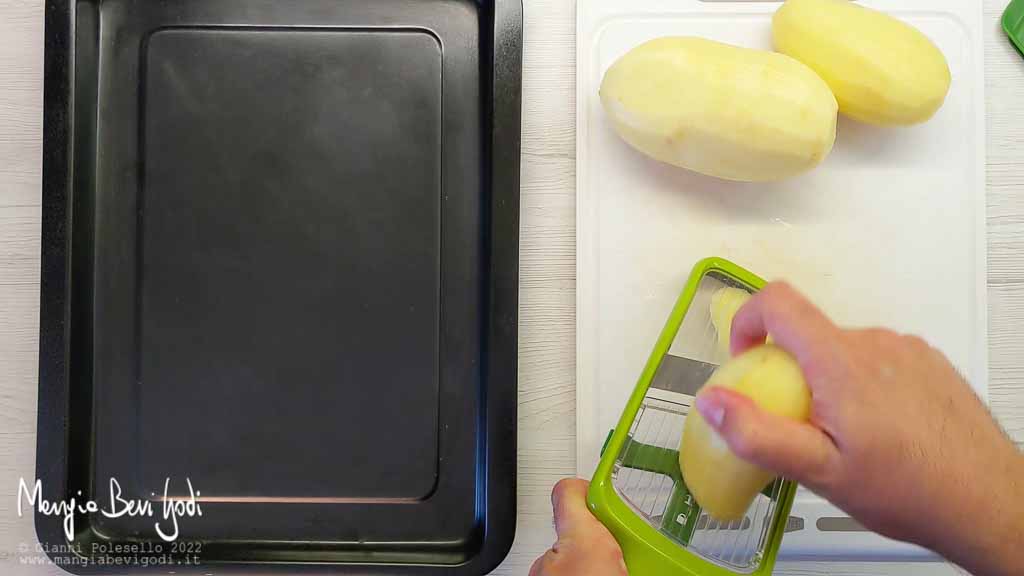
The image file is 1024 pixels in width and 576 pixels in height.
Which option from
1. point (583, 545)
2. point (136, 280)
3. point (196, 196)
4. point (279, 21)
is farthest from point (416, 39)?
point (583, 545)

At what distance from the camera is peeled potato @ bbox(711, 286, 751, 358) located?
0.69m

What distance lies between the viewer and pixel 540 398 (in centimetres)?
79

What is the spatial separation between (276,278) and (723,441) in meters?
0.50

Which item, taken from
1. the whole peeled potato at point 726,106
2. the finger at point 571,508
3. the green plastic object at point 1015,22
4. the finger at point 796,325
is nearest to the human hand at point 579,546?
the finger at point 571,508

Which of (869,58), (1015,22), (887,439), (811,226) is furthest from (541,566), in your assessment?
(1015,22)

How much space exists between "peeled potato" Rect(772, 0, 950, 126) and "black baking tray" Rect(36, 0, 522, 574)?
30 centimetres

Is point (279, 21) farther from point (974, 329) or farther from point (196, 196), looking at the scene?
point (974, 329)

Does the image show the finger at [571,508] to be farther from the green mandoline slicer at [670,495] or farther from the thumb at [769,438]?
the thumb at [769,438]

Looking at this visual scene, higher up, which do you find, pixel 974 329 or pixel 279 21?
pixel 279 21

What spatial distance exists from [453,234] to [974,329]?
574 mm

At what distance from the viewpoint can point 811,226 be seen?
2.56 feet

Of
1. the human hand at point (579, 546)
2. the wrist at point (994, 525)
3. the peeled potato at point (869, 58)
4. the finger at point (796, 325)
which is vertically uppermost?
the peeled potato at point (869, 58)

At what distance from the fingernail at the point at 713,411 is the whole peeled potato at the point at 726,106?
305mm

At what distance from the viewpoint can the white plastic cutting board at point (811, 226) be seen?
772 mm
